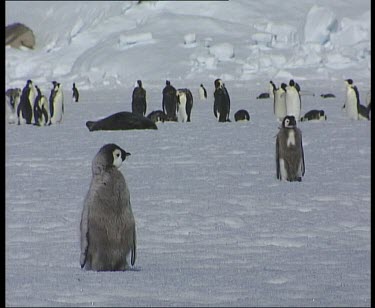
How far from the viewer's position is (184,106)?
55.5 feet

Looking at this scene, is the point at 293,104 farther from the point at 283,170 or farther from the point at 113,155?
the point at 113,155

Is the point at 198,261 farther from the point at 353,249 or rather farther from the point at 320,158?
the point at 320,158

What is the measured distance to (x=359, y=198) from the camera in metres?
7.07

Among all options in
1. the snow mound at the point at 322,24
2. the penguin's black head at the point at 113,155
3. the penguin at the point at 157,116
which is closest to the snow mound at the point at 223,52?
the snow mound at the point at 322,24

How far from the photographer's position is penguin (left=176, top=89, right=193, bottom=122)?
1678 cm

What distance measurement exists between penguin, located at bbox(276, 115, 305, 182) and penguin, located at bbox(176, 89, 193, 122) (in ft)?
28.6

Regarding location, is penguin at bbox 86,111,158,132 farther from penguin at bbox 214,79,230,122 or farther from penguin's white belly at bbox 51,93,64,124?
penguin at bbox 214,79,230,122

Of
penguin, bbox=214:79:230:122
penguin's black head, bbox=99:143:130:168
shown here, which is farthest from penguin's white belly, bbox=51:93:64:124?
penguin's black head, bbox=99:143:130:168

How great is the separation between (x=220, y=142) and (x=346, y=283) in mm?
8397

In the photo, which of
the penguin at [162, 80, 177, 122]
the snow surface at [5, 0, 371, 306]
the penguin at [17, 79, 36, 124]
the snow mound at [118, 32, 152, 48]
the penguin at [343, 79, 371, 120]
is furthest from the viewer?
the snow mound at [118, 32, 152, 48]

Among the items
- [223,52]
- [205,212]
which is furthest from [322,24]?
[205,212]

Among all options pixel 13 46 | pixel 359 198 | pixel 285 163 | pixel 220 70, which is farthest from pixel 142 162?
pixel 13 46

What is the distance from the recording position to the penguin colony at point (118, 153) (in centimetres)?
420

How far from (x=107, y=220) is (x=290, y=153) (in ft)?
13.6
